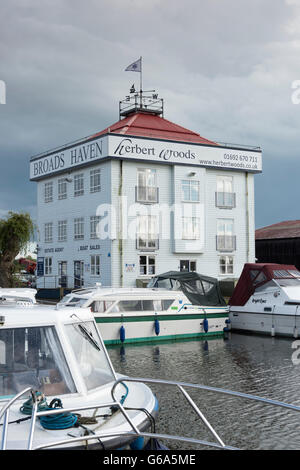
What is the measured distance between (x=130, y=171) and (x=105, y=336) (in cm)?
1897

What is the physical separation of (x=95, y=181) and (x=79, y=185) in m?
2.37

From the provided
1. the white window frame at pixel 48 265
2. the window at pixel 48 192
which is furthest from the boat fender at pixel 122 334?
the window at pixel 48 192

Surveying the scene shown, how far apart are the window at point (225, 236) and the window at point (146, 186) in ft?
20.4

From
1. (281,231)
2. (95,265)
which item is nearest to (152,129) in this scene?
(95,265)

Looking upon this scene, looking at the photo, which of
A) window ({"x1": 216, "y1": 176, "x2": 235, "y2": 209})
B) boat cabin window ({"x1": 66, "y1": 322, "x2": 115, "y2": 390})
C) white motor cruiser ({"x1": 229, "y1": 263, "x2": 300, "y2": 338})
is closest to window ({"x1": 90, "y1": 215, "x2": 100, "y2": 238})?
window ({"x1": 216, "y1": 176, "x2": 235, "y2": 209})

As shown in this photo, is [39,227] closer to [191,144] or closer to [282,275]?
[191,144]

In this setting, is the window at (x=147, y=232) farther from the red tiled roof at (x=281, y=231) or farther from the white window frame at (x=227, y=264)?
the red tiled roof at (x=281, y=231)

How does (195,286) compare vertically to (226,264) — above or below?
below

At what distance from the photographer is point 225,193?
44219 millimetres

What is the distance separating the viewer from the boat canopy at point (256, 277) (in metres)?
27.1

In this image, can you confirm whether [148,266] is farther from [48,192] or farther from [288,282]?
[288,282]

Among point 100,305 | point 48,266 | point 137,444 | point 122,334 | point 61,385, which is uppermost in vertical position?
point 48,266

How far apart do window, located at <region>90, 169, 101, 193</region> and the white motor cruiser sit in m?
16.2
